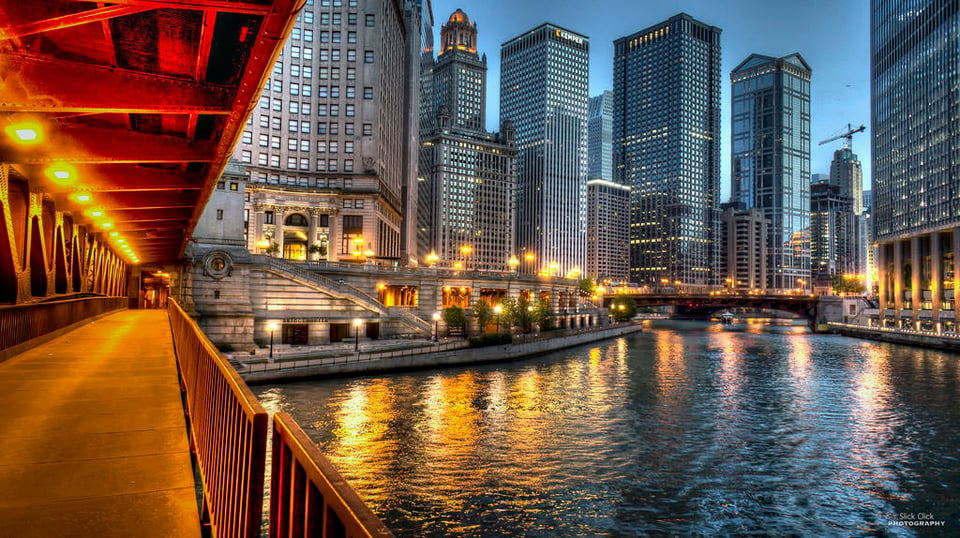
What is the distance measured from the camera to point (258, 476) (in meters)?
4.44

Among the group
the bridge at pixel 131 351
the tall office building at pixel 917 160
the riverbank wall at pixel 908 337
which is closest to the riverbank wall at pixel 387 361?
the bridge at pixel 131 351

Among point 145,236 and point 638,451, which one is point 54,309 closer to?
point 145,236

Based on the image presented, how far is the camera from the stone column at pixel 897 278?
420 feet

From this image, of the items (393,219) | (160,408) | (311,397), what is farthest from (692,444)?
(393,219)

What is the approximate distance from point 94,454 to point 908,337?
111 meters

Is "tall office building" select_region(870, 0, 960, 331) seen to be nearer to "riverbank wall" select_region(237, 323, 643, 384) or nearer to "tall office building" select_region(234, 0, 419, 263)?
"riverbank wall" select_region(237, 323, 643, 384)

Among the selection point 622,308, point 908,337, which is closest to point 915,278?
point 908,337

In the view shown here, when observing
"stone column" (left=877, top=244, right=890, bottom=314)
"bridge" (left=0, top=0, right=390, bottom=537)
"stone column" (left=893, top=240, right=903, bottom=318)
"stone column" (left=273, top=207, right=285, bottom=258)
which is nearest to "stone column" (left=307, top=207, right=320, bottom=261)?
"stone column" (left=273, top=207, right=285, bottom=258)

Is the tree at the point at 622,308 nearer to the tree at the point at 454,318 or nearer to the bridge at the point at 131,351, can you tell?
the tree at the point at 454,318

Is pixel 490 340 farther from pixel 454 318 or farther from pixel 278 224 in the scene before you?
pixel 278 224

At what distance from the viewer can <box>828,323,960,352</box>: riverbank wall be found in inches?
3230

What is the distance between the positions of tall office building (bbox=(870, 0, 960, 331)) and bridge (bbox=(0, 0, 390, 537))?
395 feet

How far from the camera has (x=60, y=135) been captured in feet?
45.5

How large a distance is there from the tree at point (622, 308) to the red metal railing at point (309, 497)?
131 meters
